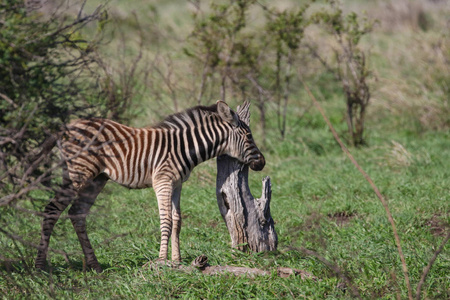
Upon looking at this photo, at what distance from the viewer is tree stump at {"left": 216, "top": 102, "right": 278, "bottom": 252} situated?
642 centimetres

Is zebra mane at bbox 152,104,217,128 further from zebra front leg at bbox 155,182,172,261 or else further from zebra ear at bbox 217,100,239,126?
zebra front leg at bbox 155,182,172,261

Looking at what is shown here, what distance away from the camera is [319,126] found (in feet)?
46.5

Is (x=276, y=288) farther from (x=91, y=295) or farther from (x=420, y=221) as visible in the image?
(x=420, y=221)

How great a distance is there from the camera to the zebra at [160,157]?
6379 mm

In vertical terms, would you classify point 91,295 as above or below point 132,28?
below

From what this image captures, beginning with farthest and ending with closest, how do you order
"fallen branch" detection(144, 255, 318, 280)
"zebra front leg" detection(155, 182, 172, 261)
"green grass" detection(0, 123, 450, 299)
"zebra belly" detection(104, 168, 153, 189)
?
"zebra belly" detection(104, 168, 153, 189), "zebra front leg" detection(155, 182, 172, 261), "fallen branch" detection(144, 255, 318, 280), "green grass" detection(0, 123, 450, 299)

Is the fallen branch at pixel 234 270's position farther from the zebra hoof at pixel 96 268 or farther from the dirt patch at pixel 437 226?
the dirt patch at pixel 437 226

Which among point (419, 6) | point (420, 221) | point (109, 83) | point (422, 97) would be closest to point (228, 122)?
point (420, 221)

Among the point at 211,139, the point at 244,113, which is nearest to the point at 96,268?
the point at 211,139

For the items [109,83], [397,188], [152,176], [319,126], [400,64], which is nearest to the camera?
[152,176]

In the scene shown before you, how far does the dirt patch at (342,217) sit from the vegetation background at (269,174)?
0.10ft

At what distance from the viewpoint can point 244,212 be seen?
21.1 feet

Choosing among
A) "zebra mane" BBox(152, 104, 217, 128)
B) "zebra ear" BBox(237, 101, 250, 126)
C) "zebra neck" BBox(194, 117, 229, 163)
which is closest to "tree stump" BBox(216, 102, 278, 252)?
"zebra neck" BBox(194, 117, 229, 163)

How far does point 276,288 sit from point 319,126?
892cm
